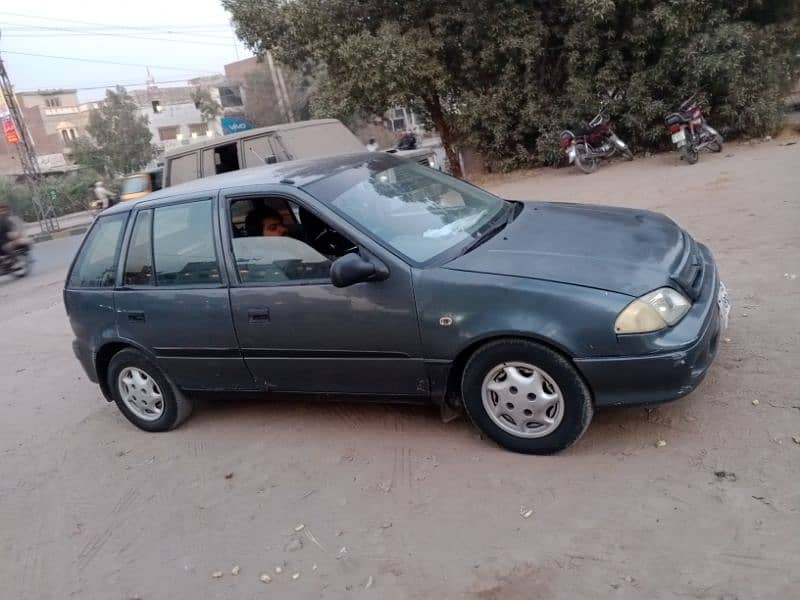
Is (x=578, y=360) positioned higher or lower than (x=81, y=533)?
higher

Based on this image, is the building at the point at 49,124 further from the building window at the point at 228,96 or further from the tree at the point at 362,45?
the tree at the point at 362,45

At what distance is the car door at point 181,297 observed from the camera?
13.7 ft

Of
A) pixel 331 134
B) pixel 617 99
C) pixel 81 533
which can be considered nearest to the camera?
pixel 81 533

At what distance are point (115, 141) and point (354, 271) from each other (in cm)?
4647

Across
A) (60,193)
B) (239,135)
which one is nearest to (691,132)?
(239,135)

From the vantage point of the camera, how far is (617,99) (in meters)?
13.7

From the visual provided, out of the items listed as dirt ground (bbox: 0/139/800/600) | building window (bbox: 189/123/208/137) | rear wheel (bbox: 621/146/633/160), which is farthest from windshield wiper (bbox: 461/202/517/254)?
building window (bbox: 189/123/208/137)

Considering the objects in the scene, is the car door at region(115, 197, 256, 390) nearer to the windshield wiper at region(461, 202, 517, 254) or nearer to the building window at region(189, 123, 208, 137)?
the windshield wiper at region(461, 202, 517, 254)

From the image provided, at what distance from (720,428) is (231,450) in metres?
2.90

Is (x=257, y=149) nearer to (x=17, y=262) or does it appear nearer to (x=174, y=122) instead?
(x=17, y=262)

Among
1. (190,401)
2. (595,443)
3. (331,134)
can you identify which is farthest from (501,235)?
(331,134)

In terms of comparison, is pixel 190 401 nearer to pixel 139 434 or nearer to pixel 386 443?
pixel 139 434

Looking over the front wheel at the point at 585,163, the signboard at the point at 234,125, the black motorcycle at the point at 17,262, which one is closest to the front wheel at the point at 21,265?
the black motorcycle at the point at 17,262

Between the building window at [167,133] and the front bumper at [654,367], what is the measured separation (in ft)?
197
